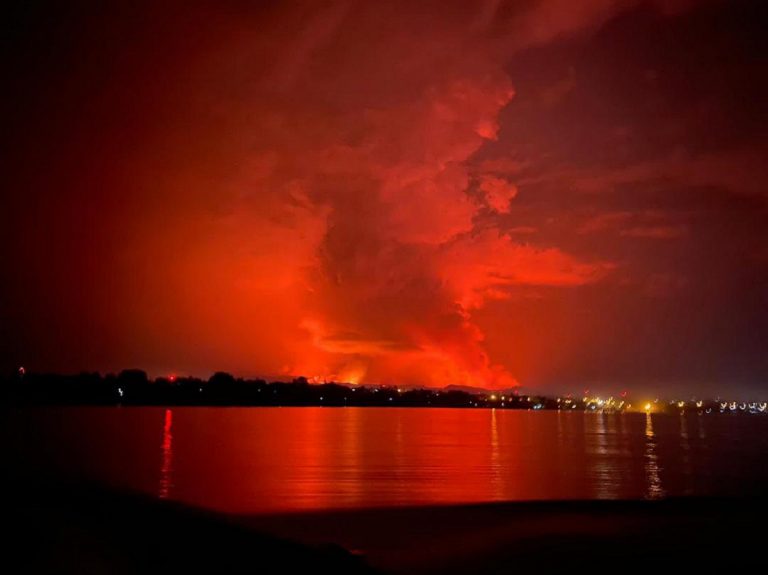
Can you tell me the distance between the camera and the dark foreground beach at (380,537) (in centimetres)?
1317

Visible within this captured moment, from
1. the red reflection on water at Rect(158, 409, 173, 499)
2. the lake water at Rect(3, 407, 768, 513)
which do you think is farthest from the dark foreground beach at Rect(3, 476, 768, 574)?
the red reflection on water at Rect(158, 409, 173, 499)

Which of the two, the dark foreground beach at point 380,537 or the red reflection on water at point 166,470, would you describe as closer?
the dark foreground beach at point 380,537

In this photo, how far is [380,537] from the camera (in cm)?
2378

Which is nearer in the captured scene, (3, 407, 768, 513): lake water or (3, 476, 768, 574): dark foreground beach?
(3, 476, 768, 574): dark foreground beach

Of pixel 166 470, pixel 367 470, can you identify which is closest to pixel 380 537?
pixel 367 470

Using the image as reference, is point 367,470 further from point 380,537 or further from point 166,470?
point 380,537

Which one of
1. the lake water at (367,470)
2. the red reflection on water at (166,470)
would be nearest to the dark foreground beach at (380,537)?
the lake water at (367,470)

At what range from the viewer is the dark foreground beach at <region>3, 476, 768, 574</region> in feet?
43.2

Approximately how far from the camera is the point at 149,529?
16.3 metres

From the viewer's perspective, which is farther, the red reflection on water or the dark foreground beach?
the red reflection on water

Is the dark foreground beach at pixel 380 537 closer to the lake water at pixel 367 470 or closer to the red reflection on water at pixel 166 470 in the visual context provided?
the lake water at pixel 367 470

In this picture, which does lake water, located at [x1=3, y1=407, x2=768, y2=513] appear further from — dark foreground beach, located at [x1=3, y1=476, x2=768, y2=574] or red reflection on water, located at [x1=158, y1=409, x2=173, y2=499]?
dark foreground beach, located at [x1=3, y1=476, x2=768, y2=574]

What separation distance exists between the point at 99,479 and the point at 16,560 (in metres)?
28.7

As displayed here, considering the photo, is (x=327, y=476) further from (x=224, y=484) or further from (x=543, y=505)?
(x=543, y=505)
